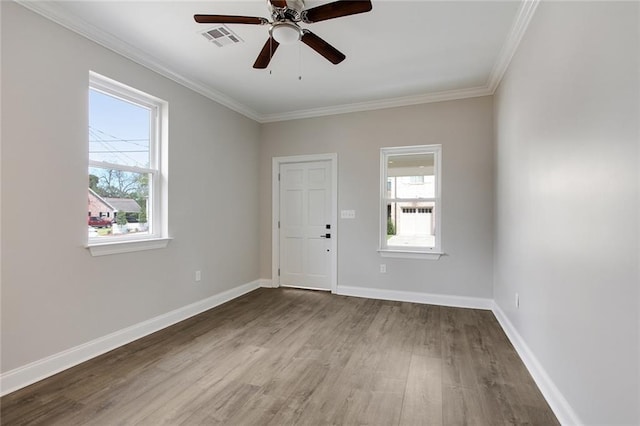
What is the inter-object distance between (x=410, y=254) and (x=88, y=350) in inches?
145

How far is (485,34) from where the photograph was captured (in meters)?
2.73

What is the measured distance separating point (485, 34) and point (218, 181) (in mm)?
3406

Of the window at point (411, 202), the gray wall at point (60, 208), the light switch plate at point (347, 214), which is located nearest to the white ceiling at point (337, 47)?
the gray wall at point (60, 208)

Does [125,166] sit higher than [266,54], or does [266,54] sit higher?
[266,54]

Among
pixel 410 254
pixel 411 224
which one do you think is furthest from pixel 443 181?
pixel 410 254

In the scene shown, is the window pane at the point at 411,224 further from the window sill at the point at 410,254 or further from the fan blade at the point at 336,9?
the fan blade at the point at 336,9

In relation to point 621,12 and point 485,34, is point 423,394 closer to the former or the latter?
point 621,12

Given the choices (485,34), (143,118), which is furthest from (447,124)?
(143,118)

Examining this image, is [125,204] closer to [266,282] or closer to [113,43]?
[113,43]

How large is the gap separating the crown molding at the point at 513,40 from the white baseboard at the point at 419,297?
2.70 m

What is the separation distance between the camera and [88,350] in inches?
103

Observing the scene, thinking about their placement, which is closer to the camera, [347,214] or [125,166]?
[125,166]

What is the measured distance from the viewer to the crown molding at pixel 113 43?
2.28 m

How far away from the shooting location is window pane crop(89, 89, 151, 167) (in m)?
2.77
